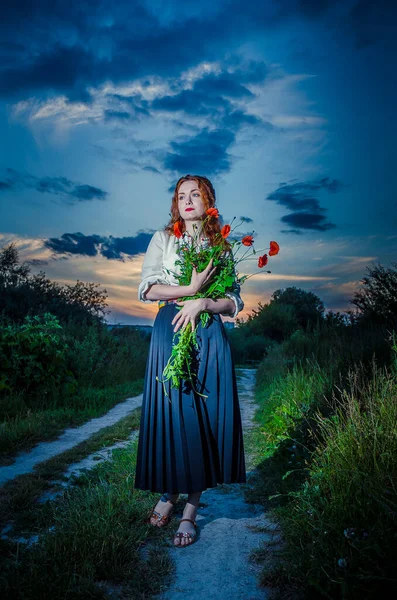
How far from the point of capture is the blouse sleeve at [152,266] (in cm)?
317

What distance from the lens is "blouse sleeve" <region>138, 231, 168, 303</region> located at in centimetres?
317

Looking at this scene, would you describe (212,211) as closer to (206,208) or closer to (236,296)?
(206,208)

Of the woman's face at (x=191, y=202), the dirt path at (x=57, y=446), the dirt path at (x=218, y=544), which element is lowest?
the dirt path at (x=57, y=446)

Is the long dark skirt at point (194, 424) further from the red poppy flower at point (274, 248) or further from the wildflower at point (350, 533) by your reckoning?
the wildflower at point (350, 533)

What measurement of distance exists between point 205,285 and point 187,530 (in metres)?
1.61

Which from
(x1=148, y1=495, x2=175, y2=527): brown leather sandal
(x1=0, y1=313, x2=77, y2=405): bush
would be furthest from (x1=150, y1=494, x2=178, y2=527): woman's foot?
(x1=0, y1=313, x2=77, y2=405): bush

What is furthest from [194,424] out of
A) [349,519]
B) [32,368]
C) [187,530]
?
[32,368]

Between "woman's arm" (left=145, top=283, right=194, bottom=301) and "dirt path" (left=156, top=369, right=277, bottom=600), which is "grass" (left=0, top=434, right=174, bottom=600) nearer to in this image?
"dirt path" (left=156, top=369, right=277, bottom=600)

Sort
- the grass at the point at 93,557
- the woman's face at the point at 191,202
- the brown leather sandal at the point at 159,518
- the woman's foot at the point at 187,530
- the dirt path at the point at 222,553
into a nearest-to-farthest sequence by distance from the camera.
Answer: the grass at the point at 93,557 < the dirt path at the point at 222,553 < the woman's foot at the point at 187,530 < the brown leather sandal at the point at 159,518 < the woman's face at the point at 191,202

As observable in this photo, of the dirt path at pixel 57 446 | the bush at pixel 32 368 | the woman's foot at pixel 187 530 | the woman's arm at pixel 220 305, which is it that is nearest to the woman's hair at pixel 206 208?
the woman's arm at pixel 220 305

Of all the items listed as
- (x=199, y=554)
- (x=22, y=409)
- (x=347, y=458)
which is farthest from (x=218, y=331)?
(x=22, y=409)

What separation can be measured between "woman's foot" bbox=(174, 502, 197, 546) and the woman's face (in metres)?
2.00

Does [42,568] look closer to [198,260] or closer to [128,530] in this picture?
[128,530]

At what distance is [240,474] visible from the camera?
3154 mm
